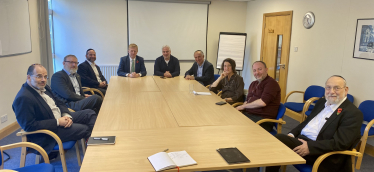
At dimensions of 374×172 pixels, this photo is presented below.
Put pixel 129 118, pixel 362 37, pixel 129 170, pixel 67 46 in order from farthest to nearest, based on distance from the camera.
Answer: pixel 67 46 → pixel 362 37 → pixel 129 118 → pixel 129 170

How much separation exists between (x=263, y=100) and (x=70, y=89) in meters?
2.71

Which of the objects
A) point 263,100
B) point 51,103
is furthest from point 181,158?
point 51,103

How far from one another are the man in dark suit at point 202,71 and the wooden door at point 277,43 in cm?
173

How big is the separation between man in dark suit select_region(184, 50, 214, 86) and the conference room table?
1.71 metres

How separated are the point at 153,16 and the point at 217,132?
5254mm

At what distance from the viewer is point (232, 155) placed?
1.78 meters

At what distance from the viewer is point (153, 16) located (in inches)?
269

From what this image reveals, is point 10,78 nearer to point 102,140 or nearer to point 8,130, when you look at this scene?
point 8,130

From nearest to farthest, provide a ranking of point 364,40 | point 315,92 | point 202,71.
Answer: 1. point 364,40
2. point 315,92
3. point 202,71

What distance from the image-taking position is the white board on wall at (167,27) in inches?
266

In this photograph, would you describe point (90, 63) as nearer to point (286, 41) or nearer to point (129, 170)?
point (129, 170)

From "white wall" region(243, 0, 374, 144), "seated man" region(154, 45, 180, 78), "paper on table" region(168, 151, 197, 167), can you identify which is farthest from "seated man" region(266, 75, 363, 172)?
"seated man" region(154, 45, 180, 78)

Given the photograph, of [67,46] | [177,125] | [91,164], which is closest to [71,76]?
[177,125]

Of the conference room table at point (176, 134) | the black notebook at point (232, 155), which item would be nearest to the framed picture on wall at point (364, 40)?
the conference room table at point (176, 134)
